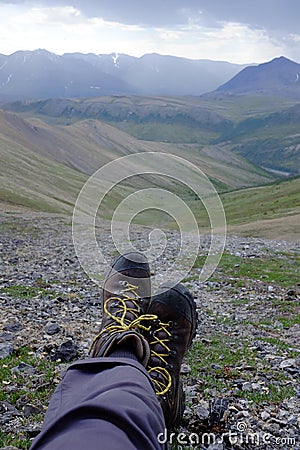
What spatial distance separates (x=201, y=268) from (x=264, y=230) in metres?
30.0

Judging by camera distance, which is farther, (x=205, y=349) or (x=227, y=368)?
(x=205, y=349)

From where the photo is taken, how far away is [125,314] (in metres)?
7.02

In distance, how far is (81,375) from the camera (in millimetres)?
4492

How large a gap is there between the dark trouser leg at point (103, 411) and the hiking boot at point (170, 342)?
5.84 feet

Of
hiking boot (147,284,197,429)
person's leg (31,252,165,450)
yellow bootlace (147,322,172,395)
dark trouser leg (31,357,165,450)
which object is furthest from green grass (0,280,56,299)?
dark trouser leg (31,357,165,450)

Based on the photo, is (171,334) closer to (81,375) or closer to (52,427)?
(81,375)

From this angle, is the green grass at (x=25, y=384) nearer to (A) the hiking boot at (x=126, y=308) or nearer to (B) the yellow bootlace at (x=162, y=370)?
(A) the hiking boot at (x=126, y=308)

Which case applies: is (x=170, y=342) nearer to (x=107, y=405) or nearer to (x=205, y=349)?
(x=107, y=405)

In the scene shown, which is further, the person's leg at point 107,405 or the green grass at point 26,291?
the green grass at point 26,291

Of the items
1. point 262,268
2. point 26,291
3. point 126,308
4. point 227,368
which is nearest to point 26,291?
point 26,291

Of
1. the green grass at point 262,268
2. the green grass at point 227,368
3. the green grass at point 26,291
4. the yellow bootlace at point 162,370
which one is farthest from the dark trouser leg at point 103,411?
the green grass at point 262,268

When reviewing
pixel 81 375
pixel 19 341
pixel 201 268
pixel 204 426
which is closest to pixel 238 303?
pixel 201 268

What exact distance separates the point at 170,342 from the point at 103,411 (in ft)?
12.7

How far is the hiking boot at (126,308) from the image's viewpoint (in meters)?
5.69
